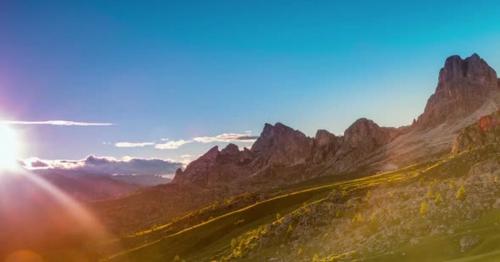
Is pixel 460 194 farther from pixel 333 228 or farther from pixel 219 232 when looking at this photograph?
pixel 219 232

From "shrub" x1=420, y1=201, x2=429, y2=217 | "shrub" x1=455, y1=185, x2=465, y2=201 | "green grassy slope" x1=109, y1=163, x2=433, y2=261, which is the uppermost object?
"shrub" x1=455, y1=185, x2=465, y2=201

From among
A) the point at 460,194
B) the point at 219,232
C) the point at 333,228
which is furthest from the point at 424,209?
the point at 219,232

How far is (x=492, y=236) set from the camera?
5059 cm

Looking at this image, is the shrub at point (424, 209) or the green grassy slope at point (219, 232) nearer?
the shrub at point (424, 209)

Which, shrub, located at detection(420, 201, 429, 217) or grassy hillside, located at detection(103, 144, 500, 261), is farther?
shrub, located at detection(420, 201, 429, 217)

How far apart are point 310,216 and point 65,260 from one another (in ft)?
288

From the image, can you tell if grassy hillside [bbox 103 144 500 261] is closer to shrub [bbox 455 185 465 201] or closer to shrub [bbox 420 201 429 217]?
shrub [bbox 420 201 429 217]

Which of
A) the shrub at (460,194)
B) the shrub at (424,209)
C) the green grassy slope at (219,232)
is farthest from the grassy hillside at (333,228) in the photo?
the shrub at (460,194)

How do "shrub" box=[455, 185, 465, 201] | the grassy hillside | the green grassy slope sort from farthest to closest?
1. the green grassy slope
2. "shrub" box=[455, 185, 465, 201]
3. the grassy hillside

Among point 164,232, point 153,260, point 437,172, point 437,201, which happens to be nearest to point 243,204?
point 164,232

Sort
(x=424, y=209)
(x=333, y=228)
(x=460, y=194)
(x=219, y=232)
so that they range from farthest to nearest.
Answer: (x=219, y=232), (x=333, y=228), (x=424, y=209), (x=460, y=194)

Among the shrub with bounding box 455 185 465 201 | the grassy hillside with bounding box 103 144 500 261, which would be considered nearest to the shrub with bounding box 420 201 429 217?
the grassy hillside with bounding box 103 144 500 261

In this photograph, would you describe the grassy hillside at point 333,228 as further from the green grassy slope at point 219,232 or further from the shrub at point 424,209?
the shrub at point 424,209

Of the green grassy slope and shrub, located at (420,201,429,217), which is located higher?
shrub, located at (420,201,429,217)
